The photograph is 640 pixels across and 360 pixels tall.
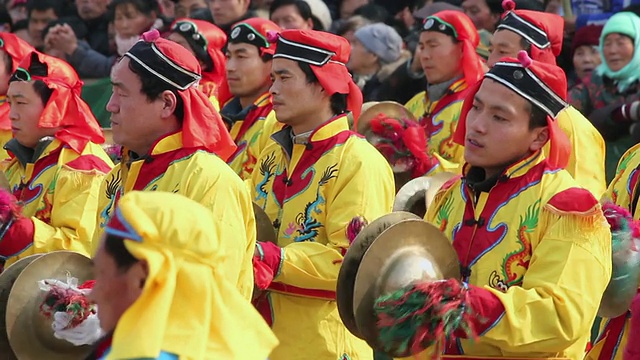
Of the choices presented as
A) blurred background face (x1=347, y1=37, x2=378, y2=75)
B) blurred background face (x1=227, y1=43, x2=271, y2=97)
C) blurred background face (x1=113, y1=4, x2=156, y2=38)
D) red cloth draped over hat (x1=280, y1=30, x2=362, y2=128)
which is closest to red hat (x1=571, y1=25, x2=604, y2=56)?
blurred background face (x1=347, y1=37, x2=378, y2=75)

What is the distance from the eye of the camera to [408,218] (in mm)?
4930

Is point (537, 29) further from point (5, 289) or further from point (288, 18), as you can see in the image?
point (5, 289)

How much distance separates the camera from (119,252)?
3.57 meters

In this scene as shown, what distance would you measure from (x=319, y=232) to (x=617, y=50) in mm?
4234

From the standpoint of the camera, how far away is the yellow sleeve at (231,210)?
16.7 ft

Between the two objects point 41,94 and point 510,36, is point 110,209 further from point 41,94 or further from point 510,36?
point 510,36

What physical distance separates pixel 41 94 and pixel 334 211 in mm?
2146

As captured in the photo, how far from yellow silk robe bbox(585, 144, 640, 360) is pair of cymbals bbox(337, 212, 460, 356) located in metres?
1.54

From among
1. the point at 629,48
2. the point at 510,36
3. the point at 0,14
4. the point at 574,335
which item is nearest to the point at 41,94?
the point at 510,36

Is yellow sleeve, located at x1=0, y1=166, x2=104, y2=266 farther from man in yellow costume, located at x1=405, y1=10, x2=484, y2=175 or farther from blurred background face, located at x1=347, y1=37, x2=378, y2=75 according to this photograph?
blurred background face, located at x1=347, y1=37, x2=378, y2=75

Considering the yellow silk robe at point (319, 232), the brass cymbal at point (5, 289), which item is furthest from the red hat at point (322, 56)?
the brass cymbal at point (5, 289)

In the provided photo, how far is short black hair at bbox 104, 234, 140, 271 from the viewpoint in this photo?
11.7 feet

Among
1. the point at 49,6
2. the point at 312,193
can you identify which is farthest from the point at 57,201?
the point at 49,6

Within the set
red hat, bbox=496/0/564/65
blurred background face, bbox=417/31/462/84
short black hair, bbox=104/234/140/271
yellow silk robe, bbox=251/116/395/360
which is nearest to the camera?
short black hair, bbox=104/234/140/271
